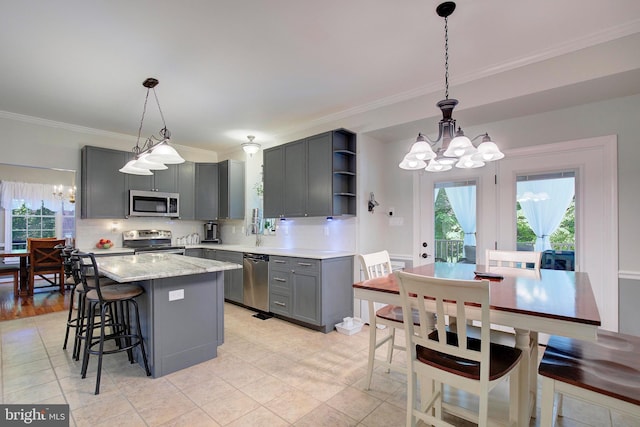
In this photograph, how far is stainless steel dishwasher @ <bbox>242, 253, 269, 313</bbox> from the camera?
13.5 ft

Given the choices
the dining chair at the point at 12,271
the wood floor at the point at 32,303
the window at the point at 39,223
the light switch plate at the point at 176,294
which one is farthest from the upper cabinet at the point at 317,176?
the window at the point at 39,223

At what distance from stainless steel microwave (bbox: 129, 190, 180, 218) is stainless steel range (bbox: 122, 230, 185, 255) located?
0.38 m

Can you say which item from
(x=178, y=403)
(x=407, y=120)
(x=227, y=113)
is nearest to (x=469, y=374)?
(x=178, y=403)

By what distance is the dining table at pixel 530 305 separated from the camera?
1.35 meters

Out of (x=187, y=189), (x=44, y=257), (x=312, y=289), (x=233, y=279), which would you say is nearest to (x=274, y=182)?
(x=233, y=279)

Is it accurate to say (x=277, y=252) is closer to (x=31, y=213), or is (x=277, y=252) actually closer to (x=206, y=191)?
(x=206, y=191)

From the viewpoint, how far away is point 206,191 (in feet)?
18.3

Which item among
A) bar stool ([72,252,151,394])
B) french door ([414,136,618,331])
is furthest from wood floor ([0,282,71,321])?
french door ([414,136,618,331])

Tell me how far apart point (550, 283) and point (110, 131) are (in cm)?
580

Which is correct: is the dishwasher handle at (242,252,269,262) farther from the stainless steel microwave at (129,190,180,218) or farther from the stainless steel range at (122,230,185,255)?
the stainless steel microwave at (129,190,180,218)

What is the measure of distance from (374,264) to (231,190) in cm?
354

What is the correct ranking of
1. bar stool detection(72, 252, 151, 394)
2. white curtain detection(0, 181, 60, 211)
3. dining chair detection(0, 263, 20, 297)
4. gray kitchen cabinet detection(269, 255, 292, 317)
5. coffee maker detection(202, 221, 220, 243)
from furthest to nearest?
white curtain detection(0, 181, 60, 211), coffee maker detection(202, 221, 220, 243), dining chair detection(0, 263, 20, 297), gray kitchen cabinet detection(269, 255, 292, 317), bar stool detection(72, 252, 151, 394)

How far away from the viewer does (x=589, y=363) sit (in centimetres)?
149

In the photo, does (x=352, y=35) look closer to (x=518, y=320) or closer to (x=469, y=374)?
(x=518, y=320)
